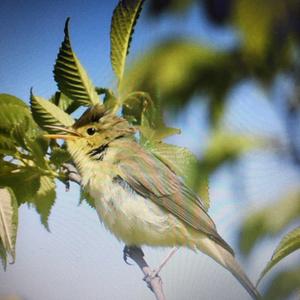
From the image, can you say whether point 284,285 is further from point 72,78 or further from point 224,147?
point 72,78

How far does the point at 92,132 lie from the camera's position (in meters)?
0.69

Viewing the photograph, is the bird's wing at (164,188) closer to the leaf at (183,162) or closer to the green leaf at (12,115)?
the leaf at (183,162)

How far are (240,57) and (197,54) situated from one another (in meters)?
0.05

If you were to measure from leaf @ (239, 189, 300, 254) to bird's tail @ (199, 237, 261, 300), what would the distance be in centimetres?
4

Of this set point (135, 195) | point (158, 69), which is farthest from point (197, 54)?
point (135, 195)

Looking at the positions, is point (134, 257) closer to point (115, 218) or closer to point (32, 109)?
point (115, 218)

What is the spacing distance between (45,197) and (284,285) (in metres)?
0.30

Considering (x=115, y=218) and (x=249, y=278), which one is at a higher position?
(x=115, y=218)

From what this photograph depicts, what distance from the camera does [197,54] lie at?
65cm

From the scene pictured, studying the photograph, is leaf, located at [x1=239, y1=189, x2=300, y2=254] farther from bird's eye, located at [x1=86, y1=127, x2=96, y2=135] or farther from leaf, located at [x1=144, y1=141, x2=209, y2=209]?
bird's eye, located at [x1=86, y1=127, x2=96, y2=135]

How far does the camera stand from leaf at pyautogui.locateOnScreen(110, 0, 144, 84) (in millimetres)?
611

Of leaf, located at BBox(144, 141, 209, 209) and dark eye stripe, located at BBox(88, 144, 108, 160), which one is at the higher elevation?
dark eye stripe, located at BBox(88, 144, 108, 160)

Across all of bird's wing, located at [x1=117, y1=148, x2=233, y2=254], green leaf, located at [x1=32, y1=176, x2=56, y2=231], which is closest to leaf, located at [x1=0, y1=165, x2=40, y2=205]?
green leaf, located at [x1=32, y1=176, x2=56, y2=231]

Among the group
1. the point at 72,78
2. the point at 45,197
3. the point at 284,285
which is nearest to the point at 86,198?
the point at 45,197
